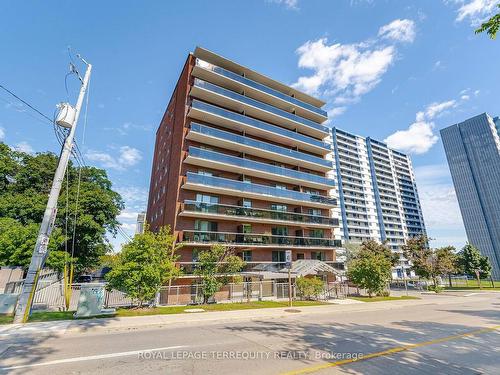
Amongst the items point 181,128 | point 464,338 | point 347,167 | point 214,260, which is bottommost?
point 464,338

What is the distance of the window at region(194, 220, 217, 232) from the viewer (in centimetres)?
2701

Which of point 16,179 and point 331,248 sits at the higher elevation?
point 16,179

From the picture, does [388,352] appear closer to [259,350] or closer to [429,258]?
[259,350]

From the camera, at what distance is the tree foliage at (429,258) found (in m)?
40.6

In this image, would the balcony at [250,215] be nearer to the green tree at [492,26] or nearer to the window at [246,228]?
the window at [246,228]

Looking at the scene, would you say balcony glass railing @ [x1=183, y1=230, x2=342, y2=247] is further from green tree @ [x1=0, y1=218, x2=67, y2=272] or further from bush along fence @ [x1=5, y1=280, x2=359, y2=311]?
green tree @ [x1=0, y1=218, x2=67, y2=272]

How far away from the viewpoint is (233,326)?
11.5 m

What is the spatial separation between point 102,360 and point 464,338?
1220 cm

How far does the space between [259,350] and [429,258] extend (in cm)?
4584

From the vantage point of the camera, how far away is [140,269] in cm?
1532

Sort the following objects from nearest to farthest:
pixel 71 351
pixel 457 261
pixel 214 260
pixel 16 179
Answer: pixel 71 351 → pixel 214 260 → pixel 16 179 → pixel 457 261

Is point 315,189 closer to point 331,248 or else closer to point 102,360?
point 331,248

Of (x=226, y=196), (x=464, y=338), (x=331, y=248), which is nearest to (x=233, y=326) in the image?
(x=464, y=338)

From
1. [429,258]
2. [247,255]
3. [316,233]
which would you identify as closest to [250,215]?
[247,255]
